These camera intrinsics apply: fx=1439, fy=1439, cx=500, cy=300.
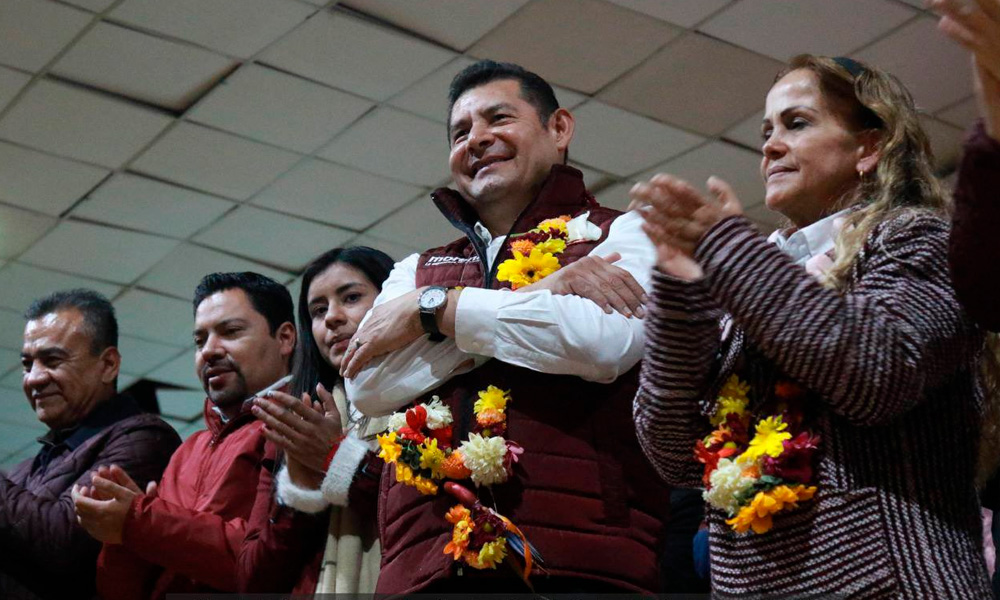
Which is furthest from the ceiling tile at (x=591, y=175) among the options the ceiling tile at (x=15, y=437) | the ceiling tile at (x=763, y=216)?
the ceiling tile at (x=15, y=437)

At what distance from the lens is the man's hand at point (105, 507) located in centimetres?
315

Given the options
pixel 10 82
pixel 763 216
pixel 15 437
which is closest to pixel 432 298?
pixel 10 82

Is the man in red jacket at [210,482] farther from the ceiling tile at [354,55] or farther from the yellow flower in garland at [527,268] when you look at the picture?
the ceiling tile at [354,55]

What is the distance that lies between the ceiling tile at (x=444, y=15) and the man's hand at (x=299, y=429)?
82.5 inches

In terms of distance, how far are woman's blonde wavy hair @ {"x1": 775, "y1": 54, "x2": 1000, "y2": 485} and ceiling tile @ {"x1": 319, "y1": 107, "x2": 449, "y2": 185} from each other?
10.2ft

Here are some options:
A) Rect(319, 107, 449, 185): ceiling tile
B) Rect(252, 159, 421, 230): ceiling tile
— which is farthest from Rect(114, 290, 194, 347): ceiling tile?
Rect(319, 107, 449, 185): ceiling tile

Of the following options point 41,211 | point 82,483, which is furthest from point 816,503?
point 41,211

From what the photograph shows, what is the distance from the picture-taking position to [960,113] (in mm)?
5188

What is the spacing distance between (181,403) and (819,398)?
7.05 metres

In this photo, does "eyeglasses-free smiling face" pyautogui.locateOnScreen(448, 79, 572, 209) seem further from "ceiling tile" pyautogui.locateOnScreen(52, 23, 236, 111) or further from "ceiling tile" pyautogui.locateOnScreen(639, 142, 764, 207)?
"ceiling tile" pyautogui.locateOnScreen(639, 142, 764, 207)

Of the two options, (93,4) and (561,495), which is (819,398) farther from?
(93,4)

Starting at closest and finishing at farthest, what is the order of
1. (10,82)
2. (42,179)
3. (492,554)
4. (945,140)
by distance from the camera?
(492,554) < (10,82) < (945,140) < (42,179)

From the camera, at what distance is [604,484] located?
243 centimetres

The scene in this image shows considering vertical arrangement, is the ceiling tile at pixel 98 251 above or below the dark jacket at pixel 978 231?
above
